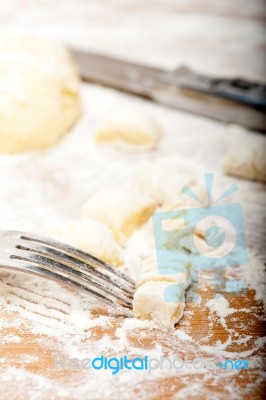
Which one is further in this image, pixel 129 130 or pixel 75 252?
pixel 129 130

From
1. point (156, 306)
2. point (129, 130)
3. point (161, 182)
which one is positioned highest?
point (129, 130)

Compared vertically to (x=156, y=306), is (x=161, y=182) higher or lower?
higher

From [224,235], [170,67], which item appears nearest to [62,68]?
[170,67]

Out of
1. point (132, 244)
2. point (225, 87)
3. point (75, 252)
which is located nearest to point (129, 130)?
point (225, 87)

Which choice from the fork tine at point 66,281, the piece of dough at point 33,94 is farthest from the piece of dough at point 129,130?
the fork tine at point 66,281

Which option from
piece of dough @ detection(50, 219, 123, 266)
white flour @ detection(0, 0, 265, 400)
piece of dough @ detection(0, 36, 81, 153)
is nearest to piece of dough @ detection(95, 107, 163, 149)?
white flour @ detection(0, 0, 265, 400)

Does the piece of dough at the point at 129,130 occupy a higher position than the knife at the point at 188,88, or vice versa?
the knife at the point at 188,88

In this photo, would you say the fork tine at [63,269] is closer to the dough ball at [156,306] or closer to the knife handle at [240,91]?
the dough ball at [156,306]

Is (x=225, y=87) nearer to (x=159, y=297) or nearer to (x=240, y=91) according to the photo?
(x=240, y=91)
